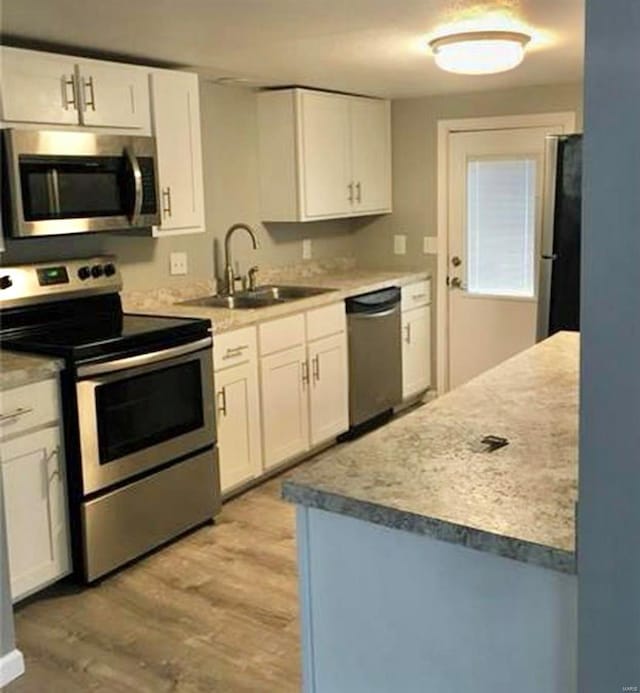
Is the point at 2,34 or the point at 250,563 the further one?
the point at 250,563

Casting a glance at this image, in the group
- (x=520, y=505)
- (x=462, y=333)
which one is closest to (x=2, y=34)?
(x=520, y=505)

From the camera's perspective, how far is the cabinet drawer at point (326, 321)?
441 cm

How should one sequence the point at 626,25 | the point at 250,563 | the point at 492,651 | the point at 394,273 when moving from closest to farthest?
the point at 626,25 → the point at 492,651 → the point at 250,563 → the point at 394,273

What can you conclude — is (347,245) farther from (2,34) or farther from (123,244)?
(2,34)

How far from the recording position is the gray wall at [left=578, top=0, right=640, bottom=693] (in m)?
1.02

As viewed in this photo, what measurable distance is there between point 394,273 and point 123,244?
2062 millimetres

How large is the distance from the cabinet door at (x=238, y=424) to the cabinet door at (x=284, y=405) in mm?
78

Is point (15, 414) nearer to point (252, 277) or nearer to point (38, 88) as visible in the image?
point (38, 88)

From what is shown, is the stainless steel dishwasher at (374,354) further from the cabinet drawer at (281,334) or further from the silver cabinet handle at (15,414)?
the silver cabinet handle at (15,414)

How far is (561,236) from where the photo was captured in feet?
14.3

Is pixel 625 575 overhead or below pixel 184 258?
below

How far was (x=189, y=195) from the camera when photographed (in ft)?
13.0

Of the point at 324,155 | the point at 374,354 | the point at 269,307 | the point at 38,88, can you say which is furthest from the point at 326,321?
the point at 38,88

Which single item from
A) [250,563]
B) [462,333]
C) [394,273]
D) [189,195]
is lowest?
[250,563]
